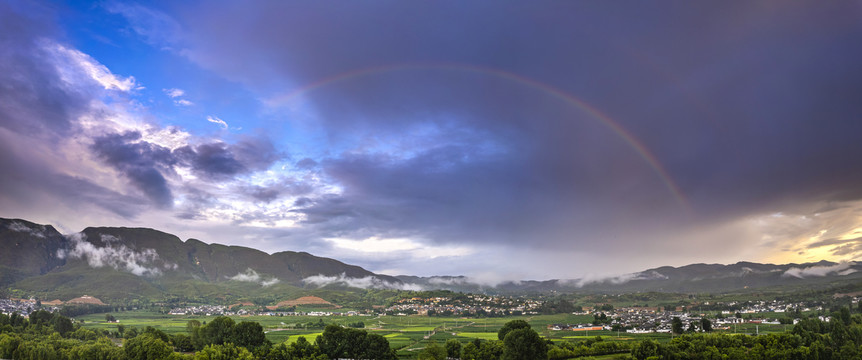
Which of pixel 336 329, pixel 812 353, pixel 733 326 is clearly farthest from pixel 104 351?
pixel 733 326

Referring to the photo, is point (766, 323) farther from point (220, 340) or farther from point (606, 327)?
point (220, 340)

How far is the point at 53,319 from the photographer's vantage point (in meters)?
109

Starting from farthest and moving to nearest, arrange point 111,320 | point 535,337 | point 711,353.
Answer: point 111,320, point 711,353, point 535,337

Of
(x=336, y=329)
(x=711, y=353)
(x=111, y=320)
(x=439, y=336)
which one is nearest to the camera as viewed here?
(x=711, y=353)

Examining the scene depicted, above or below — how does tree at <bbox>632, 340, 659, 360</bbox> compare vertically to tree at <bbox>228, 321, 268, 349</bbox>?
below

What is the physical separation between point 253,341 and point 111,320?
365 ft

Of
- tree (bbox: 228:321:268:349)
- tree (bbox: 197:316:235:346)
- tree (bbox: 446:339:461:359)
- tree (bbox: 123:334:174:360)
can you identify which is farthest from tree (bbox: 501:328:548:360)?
tree (bbox: 123:334:174:360)

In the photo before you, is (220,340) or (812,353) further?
(220,340)

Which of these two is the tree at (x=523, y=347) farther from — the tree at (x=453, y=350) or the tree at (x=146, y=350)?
the tree at (x=146, y=350)

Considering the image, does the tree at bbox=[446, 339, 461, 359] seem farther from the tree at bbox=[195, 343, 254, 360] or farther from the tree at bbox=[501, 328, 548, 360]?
the tree at bbox=[195, 343, 254, 360]

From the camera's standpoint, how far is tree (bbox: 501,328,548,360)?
68000 mm

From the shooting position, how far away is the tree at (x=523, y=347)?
68.0m

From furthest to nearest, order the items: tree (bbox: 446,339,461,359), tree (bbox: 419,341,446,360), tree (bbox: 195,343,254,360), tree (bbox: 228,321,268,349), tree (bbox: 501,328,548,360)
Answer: tree (bbox: 228,321,268,349)
tree (bbox: 446,339,461,359)
tree (bbox: 419,341,446,360)
tree (bbox: 195,343,254,360)
tree (bbox: 501,328,548,360)

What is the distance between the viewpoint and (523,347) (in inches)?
2685
